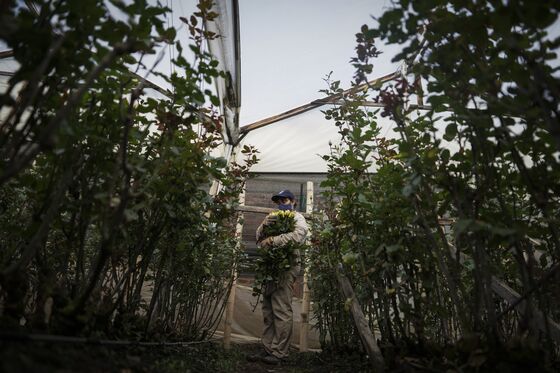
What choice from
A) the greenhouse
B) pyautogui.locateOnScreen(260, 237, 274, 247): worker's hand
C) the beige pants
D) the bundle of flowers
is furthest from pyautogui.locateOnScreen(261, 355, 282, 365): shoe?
pyautogui.locateOnScreen(260, 237, 274, 247): worker's hand

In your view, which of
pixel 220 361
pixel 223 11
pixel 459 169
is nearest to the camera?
pixel 459 169

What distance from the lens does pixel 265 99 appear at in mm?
5863

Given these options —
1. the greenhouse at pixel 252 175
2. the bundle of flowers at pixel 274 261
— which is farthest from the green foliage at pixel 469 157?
the bundle of flowers at pixel 274 261

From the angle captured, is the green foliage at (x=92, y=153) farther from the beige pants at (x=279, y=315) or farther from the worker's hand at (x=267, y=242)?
the beige pants at (x=279, y=315)

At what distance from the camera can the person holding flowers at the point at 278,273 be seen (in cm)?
390

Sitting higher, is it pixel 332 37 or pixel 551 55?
pixel 332 37

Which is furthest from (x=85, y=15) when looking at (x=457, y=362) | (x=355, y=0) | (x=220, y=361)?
(x=355, y=0)

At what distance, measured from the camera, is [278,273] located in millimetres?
3953

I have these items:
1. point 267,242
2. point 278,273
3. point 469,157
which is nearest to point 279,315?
point 278,273

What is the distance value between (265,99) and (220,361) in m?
4.25

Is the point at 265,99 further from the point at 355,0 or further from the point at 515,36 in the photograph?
the point at 515,36

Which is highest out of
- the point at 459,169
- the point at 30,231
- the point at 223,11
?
the point at 223,11

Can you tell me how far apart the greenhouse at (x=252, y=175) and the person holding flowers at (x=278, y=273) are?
0.03m

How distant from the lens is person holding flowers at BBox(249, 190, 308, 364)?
3.90 metres
